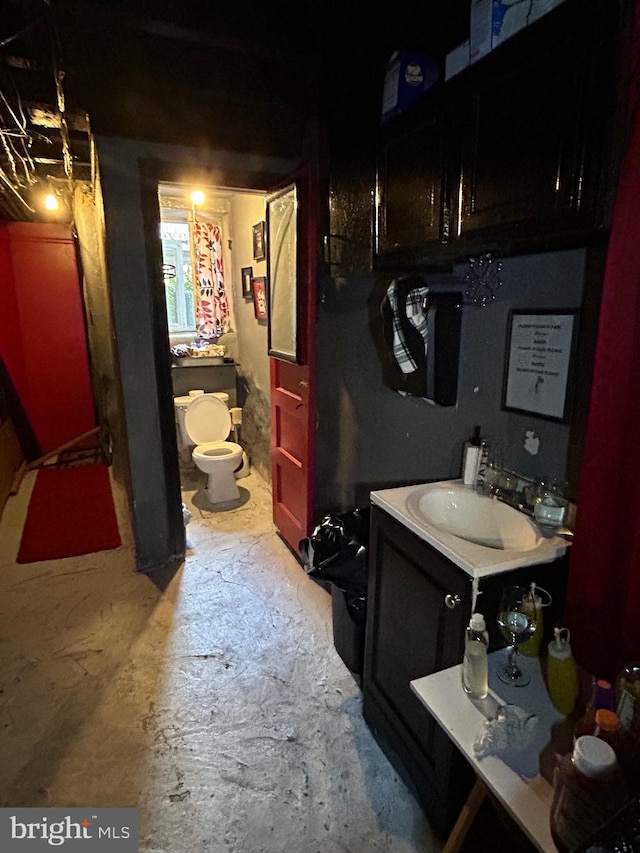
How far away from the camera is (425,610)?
1360 millimetres

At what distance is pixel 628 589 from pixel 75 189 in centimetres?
423

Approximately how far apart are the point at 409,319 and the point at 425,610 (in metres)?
0.99

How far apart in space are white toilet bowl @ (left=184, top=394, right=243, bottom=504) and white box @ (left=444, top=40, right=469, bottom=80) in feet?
9.01

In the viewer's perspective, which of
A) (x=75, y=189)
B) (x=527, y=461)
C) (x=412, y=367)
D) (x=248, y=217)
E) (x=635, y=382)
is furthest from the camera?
(x=248, y=217)

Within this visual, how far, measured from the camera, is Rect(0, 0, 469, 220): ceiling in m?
1.68

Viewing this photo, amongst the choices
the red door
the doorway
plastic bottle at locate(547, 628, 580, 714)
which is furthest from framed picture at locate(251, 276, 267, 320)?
plastic bottle at locate(547, 628, 580, 714)

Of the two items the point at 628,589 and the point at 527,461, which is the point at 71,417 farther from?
the point at 628,589

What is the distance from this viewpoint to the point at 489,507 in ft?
5.23

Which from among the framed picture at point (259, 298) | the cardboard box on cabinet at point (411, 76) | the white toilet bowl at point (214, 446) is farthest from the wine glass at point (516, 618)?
the framed picture at point (259, 298)

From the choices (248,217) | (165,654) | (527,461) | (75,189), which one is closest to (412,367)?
(527,461)

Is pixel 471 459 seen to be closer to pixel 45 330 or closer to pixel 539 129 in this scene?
pixel 539 129

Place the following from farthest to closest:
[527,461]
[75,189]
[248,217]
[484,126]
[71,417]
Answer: [71,417] < [248,217] < [75,189] < [527,461] < [484,126]

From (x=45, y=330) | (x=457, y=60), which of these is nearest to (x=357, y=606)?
(x=457, y=60)

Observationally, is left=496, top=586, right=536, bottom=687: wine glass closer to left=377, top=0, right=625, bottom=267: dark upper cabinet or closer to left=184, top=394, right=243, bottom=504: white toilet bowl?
left=377, top=0, right=625, bottom=267: dark upper cabinet
